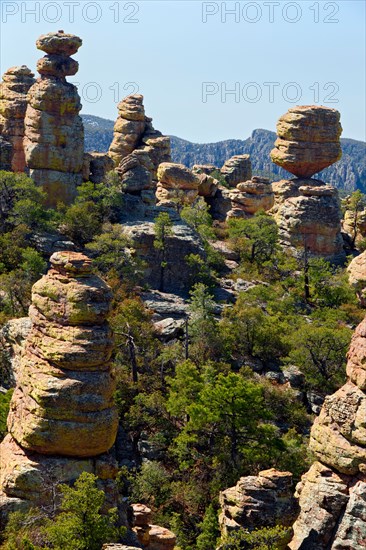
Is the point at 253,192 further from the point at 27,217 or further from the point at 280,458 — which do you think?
the point at 280,458

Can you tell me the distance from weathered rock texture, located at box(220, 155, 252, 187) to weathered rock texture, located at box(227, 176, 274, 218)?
39.2ft

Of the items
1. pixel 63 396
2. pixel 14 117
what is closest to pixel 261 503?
pixel 63 396

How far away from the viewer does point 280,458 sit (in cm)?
4550

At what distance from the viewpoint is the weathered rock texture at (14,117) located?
245 feet

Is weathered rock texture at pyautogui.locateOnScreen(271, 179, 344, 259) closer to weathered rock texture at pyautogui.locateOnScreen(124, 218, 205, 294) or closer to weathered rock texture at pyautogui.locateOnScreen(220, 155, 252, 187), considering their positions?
weathered rock texture at pyautogui.locateOnScreen(124, 218, 205, 294)

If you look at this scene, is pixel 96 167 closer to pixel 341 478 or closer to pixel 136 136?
pixel 136 136

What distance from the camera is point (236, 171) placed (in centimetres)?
10506

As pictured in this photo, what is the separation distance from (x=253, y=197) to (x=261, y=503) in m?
58.2

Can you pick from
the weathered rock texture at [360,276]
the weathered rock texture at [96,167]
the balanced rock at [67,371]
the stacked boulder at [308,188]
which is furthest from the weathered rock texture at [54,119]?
the weathered rock texture at [360,276]

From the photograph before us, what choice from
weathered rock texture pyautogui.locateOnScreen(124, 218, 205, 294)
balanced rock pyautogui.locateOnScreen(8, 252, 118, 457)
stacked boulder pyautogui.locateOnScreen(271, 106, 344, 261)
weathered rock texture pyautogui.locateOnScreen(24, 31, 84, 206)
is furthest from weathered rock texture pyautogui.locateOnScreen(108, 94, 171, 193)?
balanced rock pyautogui.locateOnScreen(8, 252, 118, 457)

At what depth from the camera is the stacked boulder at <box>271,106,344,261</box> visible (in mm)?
78188

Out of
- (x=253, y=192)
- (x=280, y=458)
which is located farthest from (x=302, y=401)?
(x=253, y=192)

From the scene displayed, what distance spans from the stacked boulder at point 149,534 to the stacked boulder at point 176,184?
4756 centimetres

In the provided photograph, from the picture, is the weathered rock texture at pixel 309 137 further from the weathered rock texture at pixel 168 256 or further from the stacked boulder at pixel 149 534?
the stacked boulder at pixel 149 534
